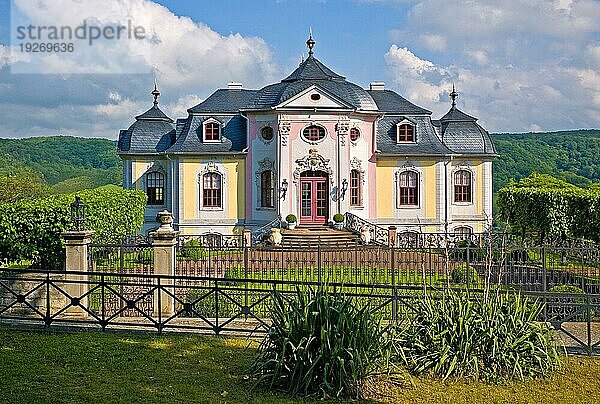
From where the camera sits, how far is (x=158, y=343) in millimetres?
11125

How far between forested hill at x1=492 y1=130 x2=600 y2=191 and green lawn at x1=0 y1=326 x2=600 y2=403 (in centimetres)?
5095

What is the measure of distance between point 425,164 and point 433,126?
2744 millimetres

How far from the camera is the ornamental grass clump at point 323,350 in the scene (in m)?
8.55

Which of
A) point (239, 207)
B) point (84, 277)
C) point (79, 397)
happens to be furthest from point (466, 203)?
→ point (79, 397)

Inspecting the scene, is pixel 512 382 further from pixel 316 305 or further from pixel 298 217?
pixel 298 217

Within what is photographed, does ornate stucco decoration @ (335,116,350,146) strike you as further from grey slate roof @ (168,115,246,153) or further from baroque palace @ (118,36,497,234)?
grey slate roof @ (168,115,246,153)

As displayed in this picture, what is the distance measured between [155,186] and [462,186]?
1530 cm

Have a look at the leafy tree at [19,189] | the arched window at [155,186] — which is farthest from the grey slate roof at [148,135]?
the leafy tree at [19,189]

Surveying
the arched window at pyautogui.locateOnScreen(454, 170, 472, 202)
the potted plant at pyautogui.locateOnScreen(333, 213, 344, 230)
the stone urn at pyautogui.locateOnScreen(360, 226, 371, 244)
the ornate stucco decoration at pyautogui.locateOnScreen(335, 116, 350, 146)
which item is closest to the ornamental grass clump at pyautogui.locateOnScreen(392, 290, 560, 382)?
the stone urn at pyautogui.locateOnScreen(360, 226, 371, 244)

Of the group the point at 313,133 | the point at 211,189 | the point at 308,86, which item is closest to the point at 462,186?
the point at 313,133

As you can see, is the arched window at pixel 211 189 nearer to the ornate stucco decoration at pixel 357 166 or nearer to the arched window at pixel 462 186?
the ornate stucco decoration at pixel 357 166

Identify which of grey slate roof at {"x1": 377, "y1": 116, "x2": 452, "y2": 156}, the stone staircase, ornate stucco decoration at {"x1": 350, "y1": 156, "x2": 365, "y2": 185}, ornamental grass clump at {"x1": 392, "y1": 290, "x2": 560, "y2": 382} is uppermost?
grey slate roof at {"x1": 377, "y1": 116, "x2": 452, "y2": 156}

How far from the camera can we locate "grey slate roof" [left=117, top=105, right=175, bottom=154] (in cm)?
3581

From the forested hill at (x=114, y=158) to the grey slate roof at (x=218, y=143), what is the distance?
26864 mm
